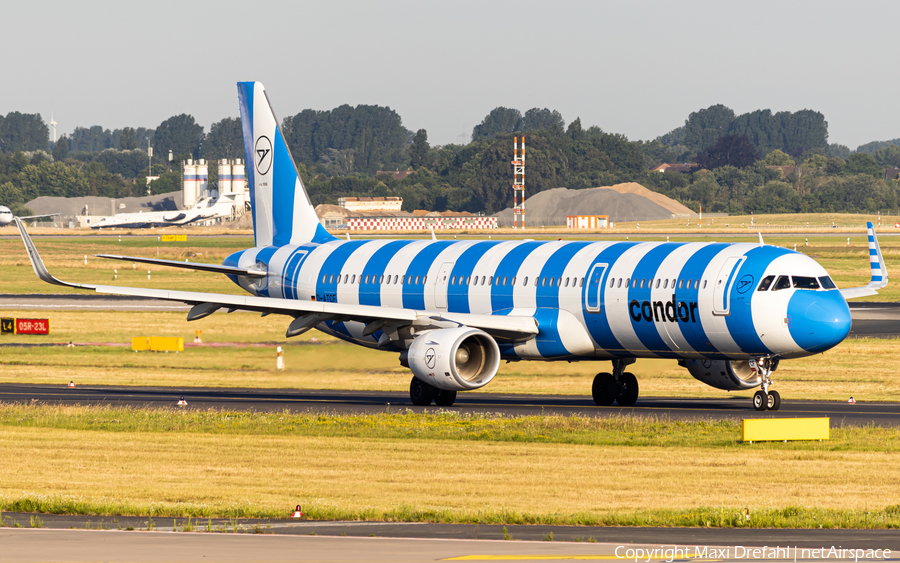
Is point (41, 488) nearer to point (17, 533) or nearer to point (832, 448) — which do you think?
point (17, 533)

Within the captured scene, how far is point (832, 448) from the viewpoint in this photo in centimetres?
2577

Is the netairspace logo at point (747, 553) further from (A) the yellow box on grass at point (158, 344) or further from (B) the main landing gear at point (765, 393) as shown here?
(A) the yellow box on grass at point (158, 344)

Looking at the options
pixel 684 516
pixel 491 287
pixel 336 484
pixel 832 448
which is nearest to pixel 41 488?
pixel 336 484

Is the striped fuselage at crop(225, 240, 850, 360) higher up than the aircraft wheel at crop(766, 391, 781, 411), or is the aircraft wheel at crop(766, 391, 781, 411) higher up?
the striped fuselage at crop(225, 240, 850, 360)

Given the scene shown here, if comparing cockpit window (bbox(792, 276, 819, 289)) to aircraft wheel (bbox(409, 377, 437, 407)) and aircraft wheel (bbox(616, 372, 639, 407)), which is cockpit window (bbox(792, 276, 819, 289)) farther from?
aircraft wheel (bbox(409, 377, 437, 407))

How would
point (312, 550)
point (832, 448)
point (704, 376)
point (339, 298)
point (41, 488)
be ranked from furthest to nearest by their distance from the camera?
point (339, 298) → point (704, 376) → point (832, 448) → point (41, 488) → point (312, 550)

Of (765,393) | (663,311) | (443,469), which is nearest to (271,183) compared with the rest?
(663,311)

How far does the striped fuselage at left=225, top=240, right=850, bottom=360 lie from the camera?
31.8 metres

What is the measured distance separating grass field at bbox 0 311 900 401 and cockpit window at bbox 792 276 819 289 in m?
5.55

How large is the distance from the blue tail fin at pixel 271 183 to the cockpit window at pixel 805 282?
19.9 meters

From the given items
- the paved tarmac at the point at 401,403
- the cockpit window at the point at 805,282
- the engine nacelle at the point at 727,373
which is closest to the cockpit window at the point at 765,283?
the cockpit window at the point at 805,282

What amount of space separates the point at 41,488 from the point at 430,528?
8.27 metres

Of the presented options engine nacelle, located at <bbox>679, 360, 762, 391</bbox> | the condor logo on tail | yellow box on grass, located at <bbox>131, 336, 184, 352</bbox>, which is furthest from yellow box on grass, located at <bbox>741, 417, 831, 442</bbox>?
yellow box on grass, located at <bbox>131, 336, 184, 352</bbox>

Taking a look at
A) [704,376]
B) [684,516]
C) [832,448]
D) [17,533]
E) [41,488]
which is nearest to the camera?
[17,533]
